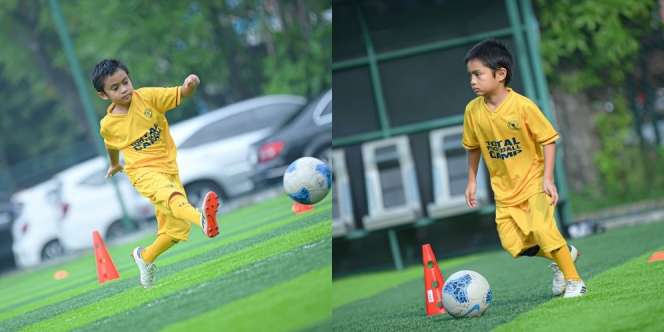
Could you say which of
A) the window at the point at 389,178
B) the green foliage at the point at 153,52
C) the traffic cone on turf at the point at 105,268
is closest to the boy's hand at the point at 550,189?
the traffic cone on turf at the point at 105,268

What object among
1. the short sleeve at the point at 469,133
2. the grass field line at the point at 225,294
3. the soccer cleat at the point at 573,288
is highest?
the short sleeve at the point at 469,133

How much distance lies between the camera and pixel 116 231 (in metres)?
8.11

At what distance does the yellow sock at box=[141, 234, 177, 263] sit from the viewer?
5.10 metres

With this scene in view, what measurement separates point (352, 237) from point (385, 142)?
863mm

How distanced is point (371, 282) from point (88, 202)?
2569mm

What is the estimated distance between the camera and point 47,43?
9.68 metres

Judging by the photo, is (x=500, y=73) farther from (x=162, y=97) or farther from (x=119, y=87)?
(x=119, y=87)

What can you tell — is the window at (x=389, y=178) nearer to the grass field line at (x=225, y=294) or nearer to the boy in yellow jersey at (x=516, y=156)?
the grass field line at (x=225, y=294)

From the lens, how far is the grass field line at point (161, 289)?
493 centimetres

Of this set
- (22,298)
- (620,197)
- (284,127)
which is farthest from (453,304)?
(620,197)

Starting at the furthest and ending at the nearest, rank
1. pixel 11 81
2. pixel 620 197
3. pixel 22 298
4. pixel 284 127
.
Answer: pixel 620 197 < pixel 11 81 < pixel 284 127 < pixel 22 298

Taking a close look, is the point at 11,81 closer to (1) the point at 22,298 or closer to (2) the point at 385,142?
(2) the point at 385,142

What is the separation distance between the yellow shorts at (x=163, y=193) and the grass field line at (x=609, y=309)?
5.13 ft

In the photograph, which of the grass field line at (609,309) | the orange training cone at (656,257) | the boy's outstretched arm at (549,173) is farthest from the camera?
the orange training cone at (656,257)
